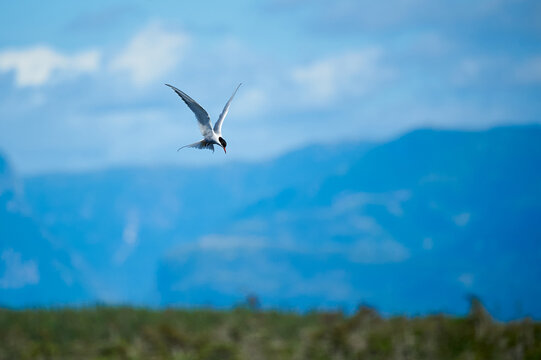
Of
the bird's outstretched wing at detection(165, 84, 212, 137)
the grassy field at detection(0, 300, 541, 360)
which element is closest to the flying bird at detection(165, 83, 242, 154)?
the bird's outstretched wing at detection(165, 84, 212, 137)

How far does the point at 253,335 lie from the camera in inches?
891

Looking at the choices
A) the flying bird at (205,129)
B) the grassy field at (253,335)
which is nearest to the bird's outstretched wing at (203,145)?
the flying bird at (205,129)

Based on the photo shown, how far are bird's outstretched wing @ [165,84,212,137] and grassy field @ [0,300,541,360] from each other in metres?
6.00

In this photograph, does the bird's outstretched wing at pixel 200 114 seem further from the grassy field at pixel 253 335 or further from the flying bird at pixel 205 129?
the grassy field at pixel 253 335

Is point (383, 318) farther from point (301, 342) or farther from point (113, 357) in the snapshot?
point (113, 357)

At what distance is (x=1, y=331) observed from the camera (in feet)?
70.0

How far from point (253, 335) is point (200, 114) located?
760 cm

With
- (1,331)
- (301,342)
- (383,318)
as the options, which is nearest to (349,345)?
(301,342)

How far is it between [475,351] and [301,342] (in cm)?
486

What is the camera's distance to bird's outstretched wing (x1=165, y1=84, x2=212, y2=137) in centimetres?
1692

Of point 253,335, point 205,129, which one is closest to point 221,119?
point 205,129

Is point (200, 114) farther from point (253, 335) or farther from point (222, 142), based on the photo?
point (253, 335)

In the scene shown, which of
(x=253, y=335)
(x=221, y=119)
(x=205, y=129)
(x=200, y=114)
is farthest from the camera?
(x=253, y=335)

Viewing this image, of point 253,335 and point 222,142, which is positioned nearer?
point 222,142
